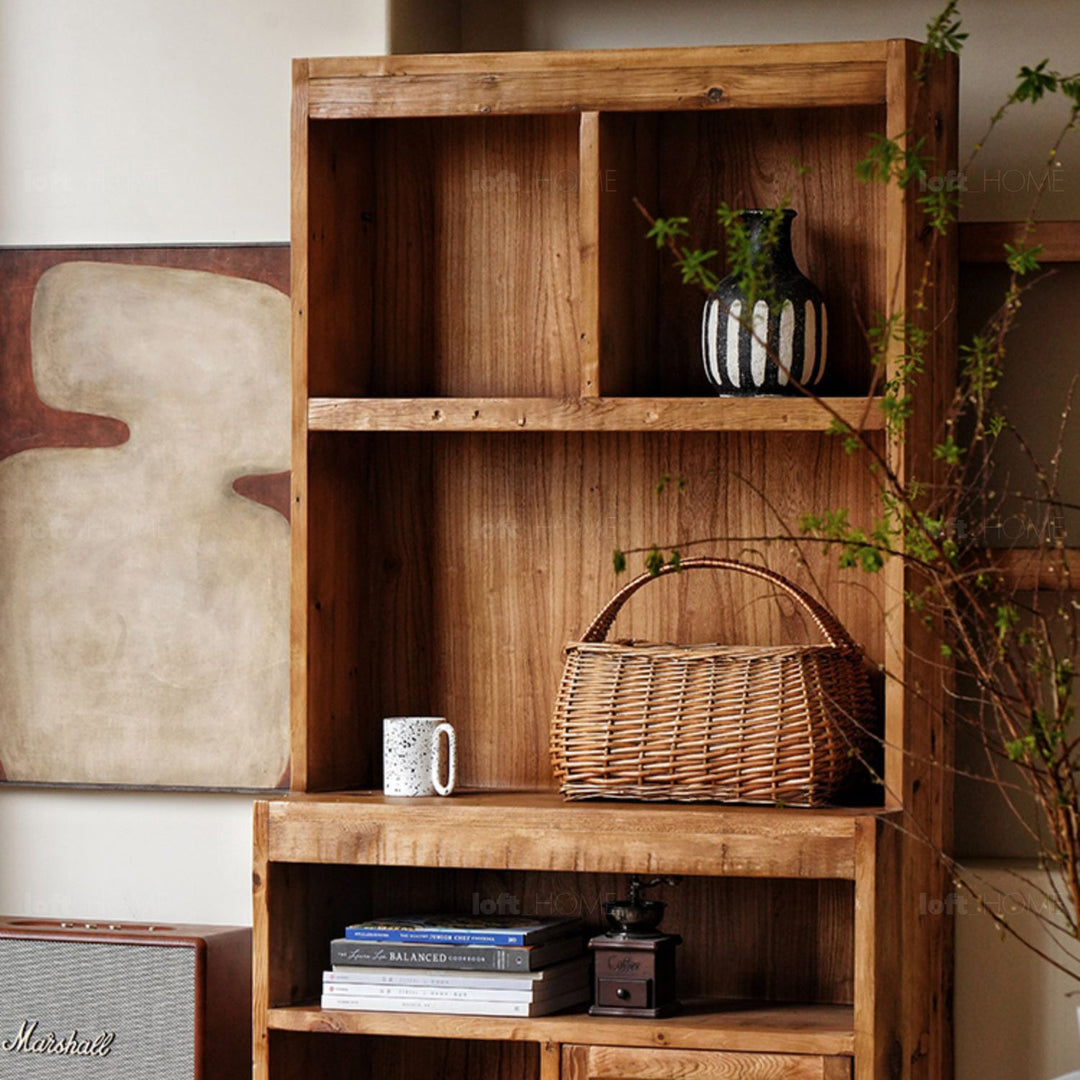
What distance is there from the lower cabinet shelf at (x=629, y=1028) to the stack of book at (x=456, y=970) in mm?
19

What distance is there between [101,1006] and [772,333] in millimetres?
1374

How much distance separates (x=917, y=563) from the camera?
5.48 feet

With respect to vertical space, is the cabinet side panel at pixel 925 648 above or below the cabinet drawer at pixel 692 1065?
above

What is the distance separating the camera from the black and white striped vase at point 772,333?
2.45 m

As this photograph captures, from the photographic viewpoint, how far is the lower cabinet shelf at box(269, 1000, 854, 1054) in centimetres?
230

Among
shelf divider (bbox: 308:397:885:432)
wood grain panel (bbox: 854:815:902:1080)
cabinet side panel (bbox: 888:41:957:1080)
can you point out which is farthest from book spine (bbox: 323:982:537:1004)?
shelf divider (bbox: 308:397:885:432)

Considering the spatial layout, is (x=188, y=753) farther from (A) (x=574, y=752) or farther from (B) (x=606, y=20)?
(B) (x=606, y=20)

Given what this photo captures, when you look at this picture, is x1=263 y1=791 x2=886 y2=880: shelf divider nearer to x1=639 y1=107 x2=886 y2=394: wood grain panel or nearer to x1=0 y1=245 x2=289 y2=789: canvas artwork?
x1=0 y1=245 x2=289 y2=789: canvas artwork

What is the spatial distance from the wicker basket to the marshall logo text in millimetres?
775

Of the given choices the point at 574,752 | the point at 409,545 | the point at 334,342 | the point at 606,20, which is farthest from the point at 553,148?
the point at 574,752

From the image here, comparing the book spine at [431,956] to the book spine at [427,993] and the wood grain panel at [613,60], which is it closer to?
the book spine at [427,993]

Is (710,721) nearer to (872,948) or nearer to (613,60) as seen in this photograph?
(872,948)

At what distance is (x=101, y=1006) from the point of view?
2508 millimetres

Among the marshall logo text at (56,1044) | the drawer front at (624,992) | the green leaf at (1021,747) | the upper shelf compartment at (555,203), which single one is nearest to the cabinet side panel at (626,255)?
the upper shelf compartment at (555,203)
